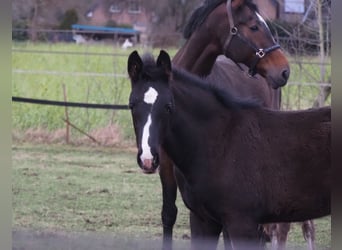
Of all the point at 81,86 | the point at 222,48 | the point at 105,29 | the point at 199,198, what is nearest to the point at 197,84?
the point at 199,198

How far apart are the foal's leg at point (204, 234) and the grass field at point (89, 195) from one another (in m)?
1.70

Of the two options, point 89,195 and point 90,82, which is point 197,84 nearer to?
point 89,195

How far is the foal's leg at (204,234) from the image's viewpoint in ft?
10.4

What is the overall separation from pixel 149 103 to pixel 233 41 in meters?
1.39

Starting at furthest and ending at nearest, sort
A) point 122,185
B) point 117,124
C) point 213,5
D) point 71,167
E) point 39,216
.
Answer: point 117,124 < point 71,167 < point 122,185 < point 39,216 < point 213,5

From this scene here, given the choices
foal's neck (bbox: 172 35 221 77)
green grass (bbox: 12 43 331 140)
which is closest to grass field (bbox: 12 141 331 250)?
green grass (bbox: 12 43 331 140)

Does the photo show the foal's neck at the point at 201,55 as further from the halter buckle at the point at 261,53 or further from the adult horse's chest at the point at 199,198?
the adult horse's chest at the point at 199,198

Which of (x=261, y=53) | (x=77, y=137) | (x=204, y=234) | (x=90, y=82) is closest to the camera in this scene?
(x=204, y=234)

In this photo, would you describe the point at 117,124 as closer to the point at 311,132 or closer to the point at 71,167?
the point at 71,167

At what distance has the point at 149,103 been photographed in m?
2.65

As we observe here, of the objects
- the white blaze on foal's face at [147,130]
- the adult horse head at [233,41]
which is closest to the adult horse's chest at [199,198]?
the white blaze on foal's face at [147,130]

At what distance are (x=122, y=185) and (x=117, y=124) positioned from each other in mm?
2325

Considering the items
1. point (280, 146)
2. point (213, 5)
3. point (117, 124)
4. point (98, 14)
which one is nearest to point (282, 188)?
point (280, 146)

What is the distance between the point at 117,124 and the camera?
918cm
